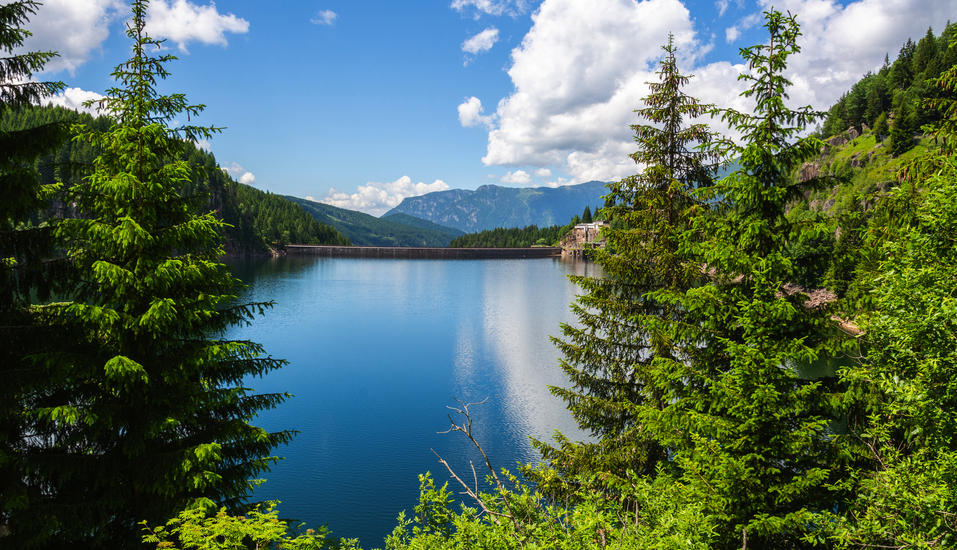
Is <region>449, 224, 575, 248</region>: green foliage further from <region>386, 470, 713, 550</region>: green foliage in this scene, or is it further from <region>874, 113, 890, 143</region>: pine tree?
<region>386, 470, 713, 550</region>: green foliage

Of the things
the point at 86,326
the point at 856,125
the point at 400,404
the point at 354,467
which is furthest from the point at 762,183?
the point at 856,125

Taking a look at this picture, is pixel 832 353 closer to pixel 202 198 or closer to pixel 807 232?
pixel 807 232

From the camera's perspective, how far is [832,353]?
758cm

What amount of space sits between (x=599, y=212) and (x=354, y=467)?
13.8 meters

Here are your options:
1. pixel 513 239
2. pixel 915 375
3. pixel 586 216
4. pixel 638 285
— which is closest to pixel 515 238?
pixel 513 239

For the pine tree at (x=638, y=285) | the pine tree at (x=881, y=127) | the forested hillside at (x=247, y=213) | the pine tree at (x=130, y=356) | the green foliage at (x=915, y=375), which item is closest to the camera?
the green foliage at (x=915, y=375)

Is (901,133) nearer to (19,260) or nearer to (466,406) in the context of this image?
(466,406)

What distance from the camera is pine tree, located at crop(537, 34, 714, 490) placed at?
35.3ft

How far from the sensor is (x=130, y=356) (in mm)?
7945

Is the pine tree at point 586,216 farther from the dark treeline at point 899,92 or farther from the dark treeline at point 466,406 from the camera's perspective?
the dark treeline at point 466,406

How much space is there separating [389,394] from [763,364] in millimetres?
21498

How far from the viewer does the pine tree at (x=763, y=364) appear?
293 inches

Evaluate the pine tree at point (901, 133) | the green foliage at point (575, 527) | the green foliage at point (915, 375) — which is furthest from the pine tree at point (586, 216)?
the green foliage at point (575, 527)

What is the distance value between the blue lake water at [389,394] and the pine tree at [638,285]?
7748 mm
